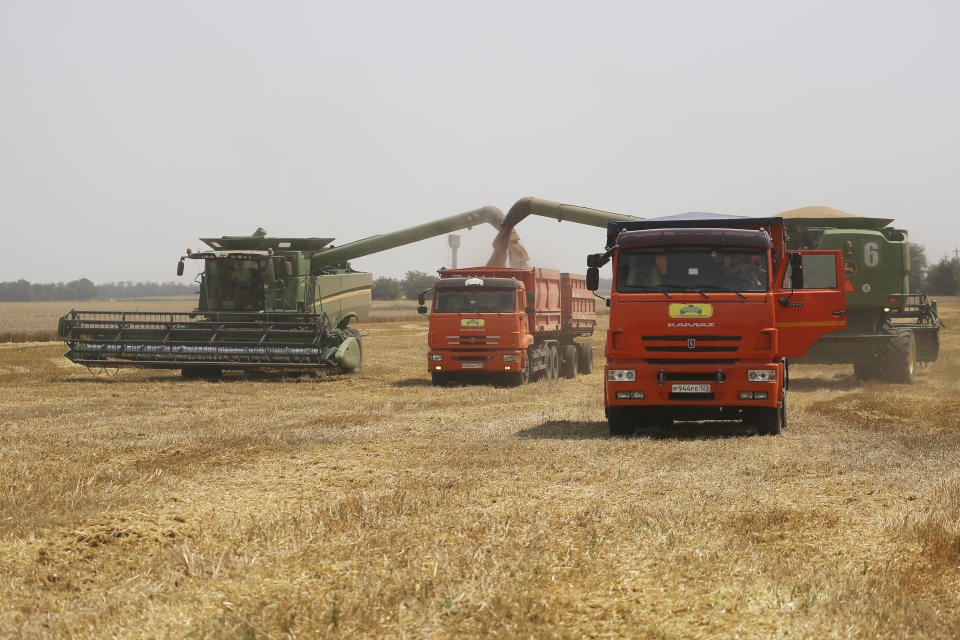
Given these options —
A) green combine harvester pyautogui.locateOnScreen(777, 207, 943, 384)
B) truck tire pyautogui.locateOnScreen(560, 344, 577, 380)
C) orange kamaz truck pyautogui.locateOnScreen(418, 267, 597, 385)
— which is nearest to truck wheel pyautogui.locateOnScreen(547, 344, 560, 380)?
truck tire pyautogui.locateOnScreen(560, 344, 577, 380)

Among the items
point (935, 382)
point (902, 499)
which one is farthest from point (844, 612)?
point (935, 382)

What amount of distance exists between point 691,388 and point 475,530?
21.3 feet

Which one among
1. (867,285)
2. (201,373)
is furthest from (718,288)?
(201,373)

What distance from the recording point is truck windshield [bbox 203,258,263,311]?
2706cm

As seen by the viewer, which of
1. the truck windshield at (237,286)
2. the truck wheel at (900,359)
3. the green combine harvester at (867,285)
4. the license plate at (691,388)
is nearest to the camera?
the license plate at (691,388)

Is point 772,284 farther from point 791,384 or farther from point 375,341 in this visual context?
point 375,341

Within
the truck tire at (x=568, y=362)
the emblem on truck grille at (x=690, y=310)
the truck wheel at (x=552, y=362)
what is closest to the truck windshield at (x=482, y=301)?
the truck wheel at (x=552, y=362)

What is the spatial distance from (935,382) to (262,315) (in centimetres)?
1680

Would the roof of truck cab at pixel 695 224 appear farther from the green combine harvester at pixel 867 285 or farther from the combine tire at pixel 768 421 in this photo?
the green combine harvester at pixel 867 285

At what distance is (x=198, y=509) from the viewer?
847cm

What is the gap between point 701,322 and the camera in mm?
13203

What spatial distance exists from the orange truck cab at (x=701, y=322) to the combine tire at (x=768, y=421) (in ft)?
0.04

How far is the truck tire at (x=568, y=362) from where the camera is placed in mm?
29531

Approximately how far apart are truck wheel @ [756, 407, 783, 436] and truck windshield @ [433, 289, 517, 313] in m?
11.0
